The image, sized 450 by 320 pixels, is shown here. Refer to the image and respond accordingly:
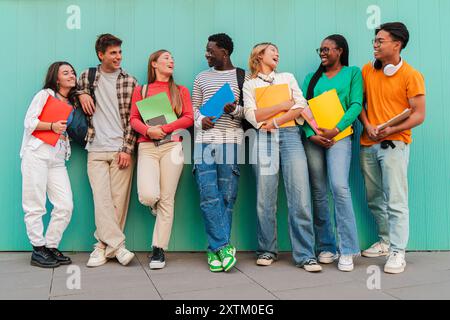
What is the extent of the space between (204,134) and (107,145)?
2.79 ft

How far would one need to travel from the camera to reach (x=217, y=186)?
329 cm

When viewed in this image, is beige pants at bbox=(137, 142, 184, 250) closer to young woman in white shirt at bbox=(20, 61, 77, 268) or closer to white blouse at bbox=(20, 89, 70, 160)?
young woman in white shirt at bbox=(20, 61, 77, 268)

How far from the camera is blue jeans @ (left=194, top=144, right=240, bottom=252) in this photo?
10.5 ft

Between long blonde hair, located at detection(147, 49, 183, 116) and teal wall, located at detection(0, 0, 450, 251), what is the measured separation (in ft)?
1.06

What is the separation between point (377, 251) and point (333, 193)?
0.84 m

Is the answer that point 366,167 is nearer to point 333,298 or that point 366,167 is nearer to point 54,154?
point 333,298

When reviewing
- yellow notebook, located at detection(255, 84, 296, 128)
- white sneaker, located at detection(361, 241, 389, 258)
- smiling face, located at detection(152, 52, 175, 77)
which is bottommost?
white sneaker, located at detection(361, 241, 389, 258)

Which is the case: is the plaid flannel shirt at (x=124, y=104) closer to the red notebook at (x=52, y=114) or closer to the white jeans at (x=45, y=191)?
the red notebook at (x=52, y=114)

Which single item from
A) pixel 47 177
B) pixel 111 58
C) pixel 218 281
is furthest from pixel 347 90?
pixel 47 177

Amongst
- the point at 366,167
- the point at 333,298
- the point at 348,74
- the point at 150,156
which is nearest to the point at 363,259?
the point at 366,167

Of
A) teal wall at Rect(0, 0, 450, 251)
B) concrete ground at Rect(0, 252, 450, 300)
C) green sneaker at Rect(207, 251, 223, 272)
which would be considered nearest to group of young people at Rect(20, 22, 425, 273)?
green sneaker at Rect(207, 251, 223, 272)

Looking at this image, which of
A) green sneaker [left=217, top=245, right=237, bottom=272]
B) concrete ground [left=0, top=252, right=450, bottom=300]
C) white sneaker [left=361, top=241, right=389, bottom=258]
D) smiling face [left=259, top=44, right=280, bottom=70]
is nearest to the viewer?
concrete ground [left=0, top=252, right=450, bottom=300]

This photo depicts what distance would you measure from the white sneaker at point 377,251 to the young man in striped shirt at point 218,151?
1288 mm

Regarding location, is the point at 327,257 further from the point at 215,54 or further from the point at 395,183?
the point at 215,54
